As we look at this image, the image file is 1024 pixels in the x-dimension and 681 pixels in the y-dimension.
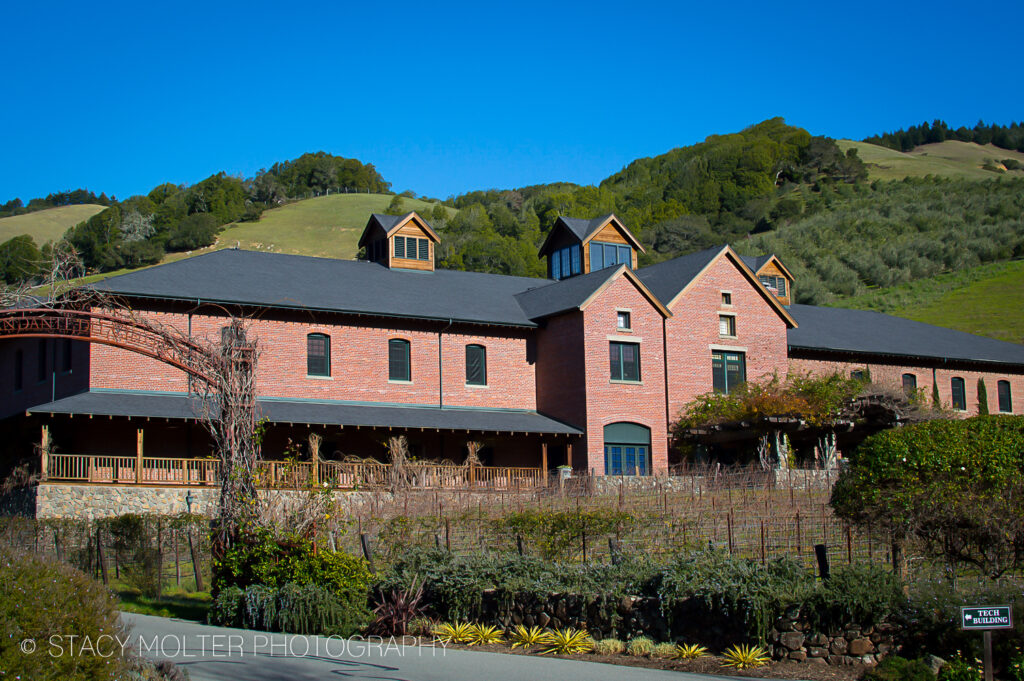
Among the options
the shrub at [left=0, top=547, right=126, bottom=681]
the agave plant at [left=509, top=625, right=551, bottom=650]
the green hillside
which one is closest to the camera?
the shrub at [left=0, top=547, right=126, bottom=681]

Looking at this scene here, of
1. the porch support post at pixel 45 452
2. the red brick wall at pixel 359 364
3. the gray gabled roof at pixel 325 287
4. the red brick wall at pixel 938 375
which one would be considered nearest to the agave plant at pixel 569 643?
the porch support post at pixel 45 452

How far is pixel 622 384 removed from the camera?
3834 centimetres

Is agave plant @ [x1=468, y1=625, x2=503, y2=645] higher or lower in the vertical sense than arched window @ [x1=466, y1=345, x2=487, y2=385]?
lower

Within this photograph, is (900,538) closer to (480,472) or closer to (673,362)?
(480,472)

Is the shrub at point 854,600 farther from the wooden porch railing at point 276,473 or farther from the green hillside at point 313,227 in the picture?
the green hillside at point 313,227

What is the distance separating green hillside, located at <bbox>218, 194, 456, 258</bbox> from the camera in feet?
378

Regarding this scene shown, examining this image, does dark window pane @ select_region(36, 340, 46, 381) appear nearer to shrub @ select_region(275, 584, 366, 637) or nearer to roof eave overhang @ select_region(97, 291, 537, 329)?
roof eave overhang @ select_region(97, 291, 537, 329)

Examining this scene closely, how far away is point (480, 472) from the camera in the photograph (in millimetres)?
36125

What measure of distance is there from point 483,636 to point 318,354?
843 inches

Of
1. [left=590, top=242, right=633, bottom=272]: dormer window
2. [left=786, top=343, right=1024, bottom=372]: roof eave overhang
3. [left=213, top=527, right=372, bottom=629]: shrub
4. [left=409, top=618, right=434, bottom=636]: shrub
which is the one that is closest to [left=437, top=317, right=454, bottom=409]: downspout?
[left=590, top=242, right=633, bottom=272]: dormer window

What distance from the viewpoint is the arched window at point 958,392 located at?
47.5 m

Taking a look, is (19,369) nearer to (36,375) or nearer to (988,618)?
(36,375)

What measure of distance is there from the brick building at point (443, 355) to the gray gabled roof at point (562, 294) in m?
0.11

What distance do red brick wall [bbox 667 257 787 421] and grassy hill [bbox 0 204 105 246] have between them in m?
104
